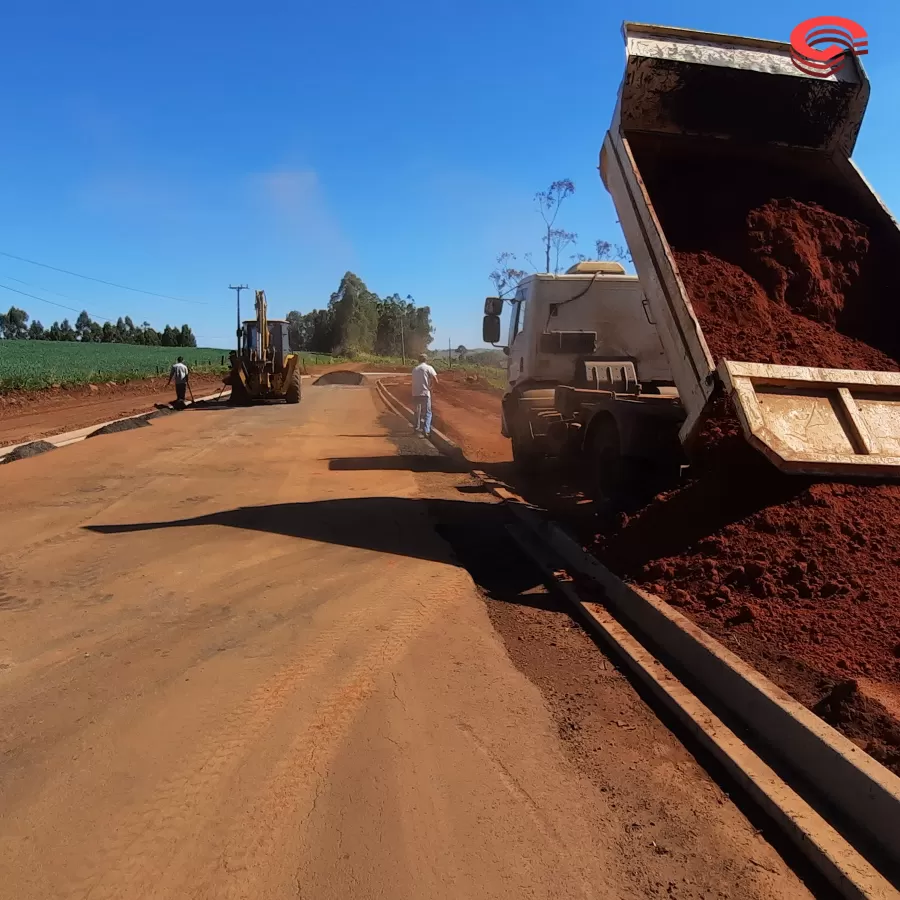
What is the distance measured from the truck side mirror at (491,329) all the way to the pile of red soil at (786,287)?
518 centimetres

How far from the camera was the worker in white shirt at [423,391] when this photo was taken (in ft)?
48.3

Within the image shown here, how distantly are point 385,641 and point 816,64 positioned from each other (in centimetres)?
619

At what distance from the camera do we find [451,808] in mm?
2879

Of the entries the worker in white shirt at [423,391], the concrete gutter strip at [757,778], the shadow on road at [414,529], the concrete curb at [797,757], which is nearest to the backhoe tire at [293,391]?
the worker in white shirt at [423,391]

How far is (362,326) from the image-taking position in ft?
362

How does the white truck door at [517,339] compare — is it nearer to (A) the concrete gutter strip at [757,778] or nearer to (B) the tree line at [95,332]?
(A) the concrete gutter strip at [757,778]

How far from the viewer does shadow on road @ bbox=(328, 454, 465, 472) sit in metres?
11.4

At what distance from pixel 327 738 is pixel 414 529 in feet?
13.5

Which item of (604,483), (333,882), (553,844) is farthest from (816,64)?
(333,882)

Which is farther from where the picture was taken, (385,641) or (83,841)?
(385,641)

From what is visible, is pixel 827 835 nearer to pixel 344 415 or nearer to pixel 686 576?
pixel 686 576

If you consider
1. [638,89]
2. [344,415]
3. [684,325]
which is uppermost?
[638,89]

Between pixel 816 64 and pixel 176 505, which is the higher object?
pixel 816 64

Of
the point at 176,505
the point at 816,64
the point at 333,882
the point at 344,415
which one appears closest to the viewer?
the point at 333,882
